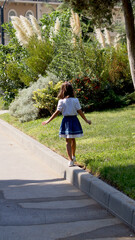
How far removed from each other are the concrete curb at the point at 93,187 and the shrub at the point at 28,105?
5.26 meters

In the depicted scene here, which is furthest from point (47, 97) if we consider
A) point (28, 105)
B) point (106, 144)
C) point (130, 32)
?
point (106, 144)

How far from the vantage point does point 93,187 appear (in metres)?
5.68

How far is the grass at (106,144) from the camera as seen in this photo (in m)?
6.02

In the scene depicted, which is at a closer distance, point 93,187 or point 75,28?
point 93,187

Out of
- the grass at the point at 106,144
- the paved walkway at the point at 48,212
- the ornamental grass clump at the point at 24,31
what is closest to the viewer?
the paved walkway at the point at 48,212

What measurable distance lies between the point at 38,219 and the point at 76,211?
575 millimetres

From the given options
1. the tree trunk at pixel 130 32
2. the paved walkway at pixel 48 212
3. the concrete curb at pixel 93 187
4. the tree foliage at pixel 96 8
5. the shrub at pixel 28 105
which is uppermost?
the tree foliage at pixel 96 8

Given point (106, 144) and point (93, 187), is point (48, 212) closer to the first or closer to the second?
point (93, 187)

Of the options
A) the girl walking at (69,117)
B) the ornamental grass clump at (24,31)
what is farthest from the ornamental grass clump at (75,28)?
the girl walking at (69,117)

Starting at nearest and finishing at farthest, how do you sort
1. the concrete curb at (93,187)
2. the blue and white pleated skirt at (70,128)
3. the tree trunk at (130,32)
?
the concrete curb at (93,187), the blue and white pleated skirt at (70,128), the tree trunk at (130,32)

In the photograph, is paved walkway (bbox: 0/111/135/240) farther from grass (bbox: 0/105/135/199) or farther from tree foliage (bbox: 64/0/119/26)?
tree foliage (bbox: 64/0/119/26)

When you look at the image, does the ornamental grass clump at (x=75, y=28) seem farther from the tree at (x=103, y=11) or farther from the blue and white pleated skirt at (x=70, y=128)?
the blue and white pleated skirt at (x=70, y=128)

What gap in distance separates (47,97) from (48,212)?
924cm

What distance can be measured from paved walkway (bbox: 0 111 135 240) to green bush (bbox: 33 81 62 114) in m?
6.70
